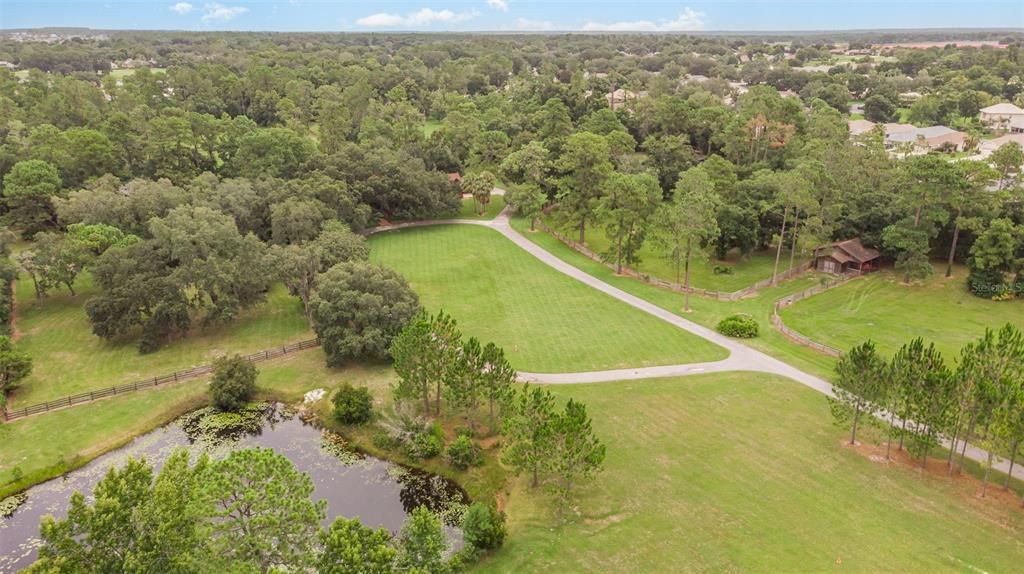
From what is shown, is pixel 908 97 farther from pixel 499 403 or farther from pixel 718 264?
pixel 499 403

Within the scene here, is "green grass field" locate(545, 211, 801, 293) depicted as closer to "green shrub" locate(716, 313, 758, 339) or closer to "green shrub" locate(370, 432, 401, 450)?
"green shrub" locate(716, 313, 758, 339)

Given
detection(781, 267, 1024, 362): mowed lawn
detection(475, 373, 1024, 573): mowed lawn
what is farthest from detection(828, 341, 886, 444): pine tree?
detection(781, 267, 1024, 362): mowed lawn

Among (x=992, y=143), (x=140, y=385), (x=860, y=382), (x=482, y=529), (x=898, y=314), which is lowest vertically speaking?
(x=140, y=385)

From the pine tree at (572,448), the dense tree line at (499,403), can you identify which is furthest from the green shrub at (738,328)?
the pine tree at (572,448)

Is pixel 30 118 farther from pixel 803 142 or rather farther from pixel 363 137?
pixel 803 142

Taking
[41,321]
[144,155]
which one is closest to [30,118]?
[144,155]

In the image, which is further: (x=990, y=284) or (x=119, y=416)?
(x=990, y=284)

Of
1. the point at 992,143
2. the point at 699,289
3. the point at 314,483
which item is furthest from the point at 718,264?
the point at 992,143
